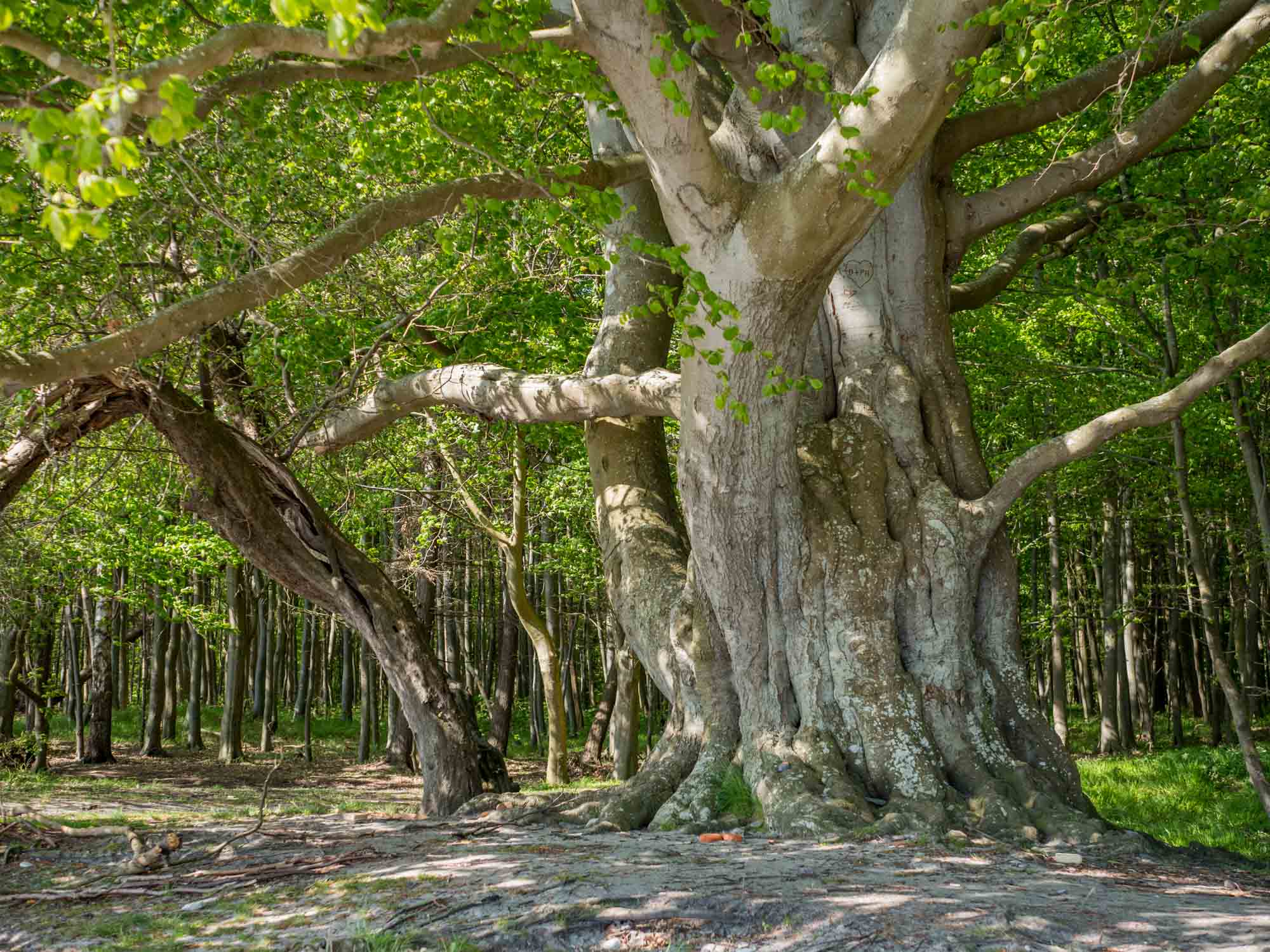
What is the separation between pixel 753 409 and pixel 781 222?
52.2 inches

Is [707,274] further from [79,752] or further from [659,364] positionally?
[79,752]

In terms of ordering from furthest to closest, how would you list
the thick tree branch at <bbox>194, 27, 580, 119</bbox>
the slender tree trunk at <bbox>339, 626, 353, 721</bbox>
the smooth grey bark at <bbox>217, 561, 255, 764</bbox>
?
the slender tree trunk at <bbox>339, 626, 353, 721</bbox>, the smooth grey bark at <bbox>217, 561, 255, 764</bbox>, the thick tree branch at <bbox>194, 27, 580, 119</bbox>

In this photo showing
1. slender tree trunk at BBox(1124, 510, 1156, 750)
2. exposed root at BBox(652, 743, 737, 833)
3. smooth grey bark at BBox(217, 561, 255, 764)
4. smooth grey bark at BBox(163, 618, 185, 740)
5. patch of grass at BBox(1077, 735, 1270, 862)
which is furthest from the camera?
smooth grey bark at BBox(163, 618, 185, 740)

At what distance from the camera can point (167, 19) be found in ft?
20.2

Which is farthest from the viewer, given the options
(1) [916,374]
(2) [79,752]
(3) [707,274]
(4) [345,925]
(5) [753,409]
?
(2) [79,752]

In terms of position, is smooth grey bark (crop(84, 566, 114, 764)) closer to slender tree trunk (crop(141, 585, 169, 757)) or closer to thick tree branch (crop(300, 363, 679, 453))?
slender tree trunk (crop(141, 585, 169, 757))

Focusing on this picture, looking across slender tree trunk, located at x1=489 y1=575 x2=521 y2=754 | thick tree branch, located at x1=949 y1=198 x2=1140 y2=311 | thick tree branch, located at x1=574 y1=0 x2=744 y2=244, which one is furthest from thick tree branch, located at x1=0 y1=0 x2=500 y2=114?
slender tree trunk, located at x1=489 y1=575 x2=521 y2=754

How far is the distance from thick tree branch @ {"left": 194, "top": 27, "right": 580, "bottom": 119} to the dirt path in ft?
13.8

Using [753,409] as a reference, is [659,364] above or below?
above

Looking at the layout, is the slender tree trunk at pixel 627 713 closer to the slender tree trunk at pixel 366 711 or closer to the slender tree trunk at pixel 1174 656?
the slender tree trunk at pixel 366 711

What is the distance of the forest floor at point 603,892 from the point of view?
3.66 m

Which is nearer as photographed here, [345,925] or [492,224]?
[345,925]

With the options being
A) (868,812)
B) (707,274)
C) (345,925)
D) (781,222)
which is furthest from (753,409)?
(345,925)

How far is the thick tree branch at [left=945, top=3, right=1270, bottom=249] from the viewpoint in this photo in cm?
756
